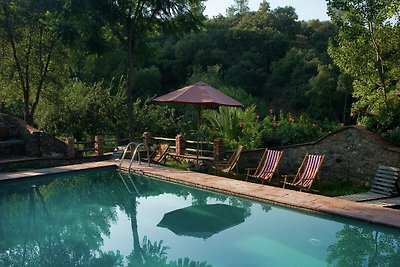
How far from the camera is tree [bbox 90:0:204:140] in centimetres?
1543

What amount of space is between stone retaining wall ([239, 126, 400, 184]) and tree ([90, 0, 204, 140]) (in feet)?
22.0

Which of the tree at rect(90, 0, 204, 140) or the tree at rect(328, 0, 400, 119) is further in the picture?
the tree at rect(90, 0, 204, 140)

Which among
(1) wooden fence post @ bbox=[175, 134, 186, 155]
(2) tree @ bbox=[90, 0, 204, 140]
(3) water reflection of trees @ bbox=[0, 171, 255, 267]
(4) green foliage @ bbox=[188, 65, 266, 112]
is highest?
(2) tree @ bbox=[90, 0, 204, 140]

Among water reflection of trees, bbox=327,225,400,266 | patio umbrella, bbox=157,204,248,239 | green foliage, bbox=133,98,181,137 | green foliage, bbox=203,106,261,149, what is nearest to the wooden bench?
water reflection of trees, bbox=327,225,400,266

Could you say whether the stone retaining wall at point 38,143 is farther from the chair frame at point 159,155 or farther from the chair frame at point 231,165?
the chair frame at point 231,165

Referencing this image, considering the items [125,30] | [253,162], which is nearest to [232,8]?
[125,30]

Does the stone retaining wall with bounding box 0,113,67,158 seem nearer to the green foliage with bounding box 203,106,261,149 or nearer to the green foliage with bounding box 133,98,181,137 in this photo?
the green foliage with bounding box 133,98,181,137

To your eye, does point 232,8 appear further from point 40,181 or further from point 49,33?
point 40,181

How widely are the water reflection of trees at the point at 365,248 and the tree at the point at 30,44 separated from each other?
1248 centimetres

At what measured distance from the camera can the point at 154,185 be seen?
12.2 metres

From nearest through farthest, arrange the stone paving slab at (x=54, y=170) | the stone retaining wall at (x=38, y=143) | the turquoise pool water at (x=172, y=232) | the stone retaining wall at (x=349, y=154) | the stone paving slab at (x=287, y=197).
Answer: the turquoise pool water at (x=172, y=232) < the stone paving slab at (x=287, y=197) < the stone retaining wall at (x=349, y=154) < the stone paving slab at (x=54, y=170) < the stone retaining wall at (x=38, y=143)

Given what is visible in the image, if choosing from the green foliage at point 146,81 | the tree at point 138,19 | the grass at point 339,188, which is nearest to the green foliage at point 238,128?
the grass at point 339,188

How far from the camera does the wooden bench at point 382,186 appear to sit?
935 centimetres

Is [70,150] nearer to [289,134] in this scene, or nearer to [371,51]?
[289,134]
